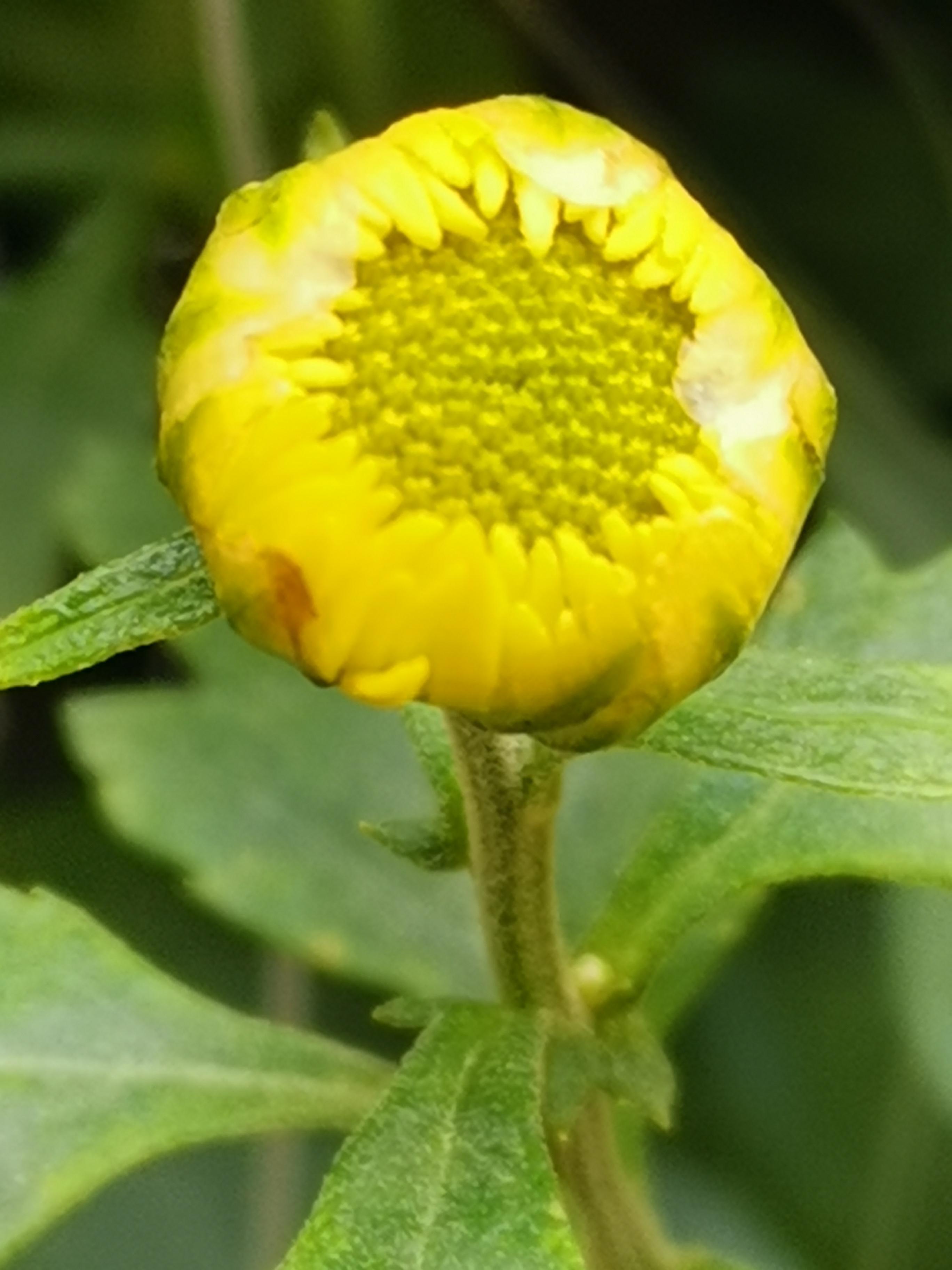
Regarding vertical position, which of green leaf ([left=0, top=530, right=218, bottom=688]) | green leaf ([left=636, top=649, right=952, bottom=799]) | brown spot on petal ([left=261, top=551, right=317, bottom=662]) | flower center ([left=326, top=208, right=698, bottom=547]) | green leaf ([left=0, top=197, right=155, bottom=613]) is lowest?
green leaf ([left=0, top=197, right=155, bottom=613])

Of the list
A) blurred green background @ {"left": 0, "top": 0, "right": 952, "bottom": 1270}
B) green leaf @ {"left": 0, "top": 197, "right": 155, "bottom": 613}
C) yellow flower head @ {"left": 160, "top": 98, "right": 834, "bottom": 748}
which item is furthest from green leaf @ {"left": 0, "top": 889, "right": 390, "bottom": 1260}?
green leaf @ {"left": 0, "top": 197, "right": 155, "bottom": 613}

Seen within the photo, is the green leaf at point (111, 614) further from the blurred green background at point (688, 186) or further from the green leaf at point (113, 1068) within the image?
the blurred green background at point (688, 186)

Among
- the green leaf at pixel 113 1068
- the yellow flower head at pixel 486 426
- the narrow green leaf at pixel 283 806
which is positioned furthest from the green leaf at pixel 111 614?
the narrow green leaf at pixel 283 806

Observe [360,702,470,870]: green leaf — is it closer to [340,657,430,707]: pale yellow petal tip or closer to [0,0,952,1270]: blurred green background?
[340,657,430,707]: pale yellow petal tip

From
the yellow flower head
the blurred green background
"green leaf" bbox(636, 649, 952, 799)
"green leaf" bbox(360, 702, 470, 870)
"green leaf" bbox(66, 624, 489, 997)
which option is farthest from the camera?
the blurred green background

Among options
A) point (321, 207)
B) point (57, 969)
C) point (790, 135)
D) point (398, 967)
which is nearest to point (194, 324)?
point (321, 207)

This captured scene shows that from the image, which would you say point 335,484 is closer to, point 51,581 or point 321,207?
point 321,207
